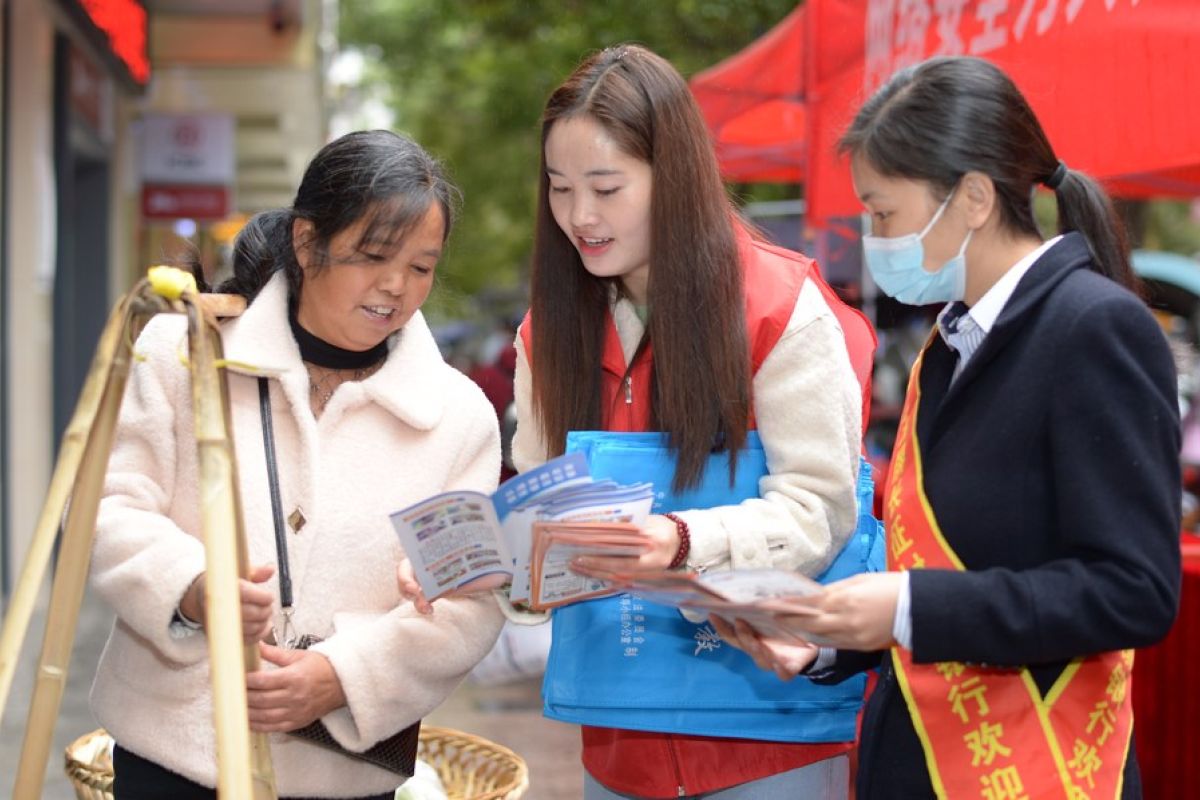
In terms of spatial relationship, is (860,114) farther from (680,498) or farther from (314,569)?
(314,569)

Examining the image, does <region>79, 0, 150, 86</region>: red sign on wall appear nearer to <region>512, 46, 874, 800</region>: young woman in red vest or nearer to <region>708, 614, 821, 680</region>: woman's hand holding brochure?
<region>512, 46, 874, 800</region>: young woman in red vest

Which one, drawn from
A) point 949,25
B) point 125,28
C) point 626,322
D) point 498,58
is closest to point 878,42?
point 949,25

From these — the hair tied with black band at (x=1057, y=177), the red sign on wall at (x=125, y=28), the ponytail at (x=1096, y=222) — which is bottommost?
the ponytail at (x=1096, y=222)

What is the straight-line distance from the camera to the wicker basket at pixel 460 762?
287 cm

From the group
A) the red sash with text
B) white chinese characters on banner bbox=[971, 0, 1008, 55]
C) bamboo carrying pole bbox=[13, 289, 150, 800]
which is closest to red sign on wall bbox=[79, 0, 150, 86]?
white chinese characters on banner bbox=[971, 0, 1008, 55]

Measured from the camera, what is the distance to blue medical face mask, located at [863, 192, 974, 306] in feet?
6.89

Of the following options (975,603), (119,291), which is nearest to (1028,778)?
(975,603)

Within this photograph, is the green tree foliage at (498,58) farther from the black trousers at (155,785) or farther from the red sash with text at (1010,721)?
the red sash with text at (1010,721)

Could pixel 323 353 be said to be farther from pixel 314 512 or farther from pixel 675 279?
pixel 675 279

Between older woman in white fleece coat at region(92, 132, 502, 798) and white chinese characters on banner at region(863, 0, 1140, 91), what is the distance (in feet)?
6.41

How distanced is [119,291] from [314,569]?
9.71 metres

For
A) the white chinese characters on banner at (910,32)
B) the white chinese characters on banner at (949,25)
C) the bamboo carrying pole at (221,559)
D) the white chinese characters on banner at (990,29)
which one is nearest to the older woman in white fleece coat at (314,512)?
the bamboo carrying pole at (221,559)

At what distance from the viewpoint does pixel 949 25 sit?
4594mm

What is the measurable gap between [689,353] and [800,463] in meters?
0.26
